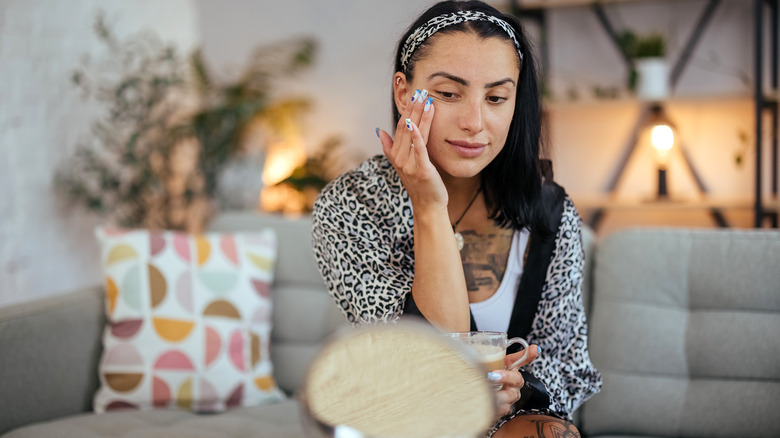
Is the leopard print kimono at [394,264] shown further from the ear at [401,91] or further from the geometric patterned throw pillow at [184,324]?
the geometric patterned throw pillow at [184,324]

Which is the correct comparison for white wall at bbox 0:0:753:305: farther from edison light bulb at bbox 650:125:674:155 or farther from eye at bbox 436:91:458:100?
eye at bbox 436:91:458:100

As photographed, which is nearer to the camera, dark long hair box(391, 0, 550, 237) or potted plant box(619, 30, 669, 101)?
dark long hair box(391, 0, 550, 237)

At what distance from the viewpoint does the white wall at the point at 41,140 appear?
9.09 feet

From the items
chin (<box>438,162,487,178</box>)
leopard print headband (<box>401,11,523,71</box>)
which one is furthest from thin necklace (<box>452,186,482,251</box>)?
leopard print headband (<box>401,11,523,71</box>)

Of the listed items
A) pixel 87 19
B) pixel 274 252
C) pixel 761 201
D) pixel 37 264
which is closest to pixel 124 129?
pixel 87 19

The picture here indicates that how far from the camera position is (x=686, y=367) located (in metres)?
1.64

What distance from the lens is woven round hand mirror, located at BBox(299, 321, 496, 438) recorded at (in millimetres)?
613

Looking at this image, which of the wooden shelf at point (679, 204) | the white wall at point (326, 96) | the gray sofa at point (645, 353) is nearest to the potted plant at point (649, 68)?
the white wall at point (326, 96)

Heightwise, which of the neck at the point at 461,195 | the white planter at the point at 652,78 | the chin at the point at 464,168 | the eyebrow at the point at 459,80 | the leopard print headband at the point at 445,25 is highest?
the white planter at the point at 652,78

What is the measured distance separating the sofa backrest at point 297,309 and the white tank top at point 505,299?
0.74m

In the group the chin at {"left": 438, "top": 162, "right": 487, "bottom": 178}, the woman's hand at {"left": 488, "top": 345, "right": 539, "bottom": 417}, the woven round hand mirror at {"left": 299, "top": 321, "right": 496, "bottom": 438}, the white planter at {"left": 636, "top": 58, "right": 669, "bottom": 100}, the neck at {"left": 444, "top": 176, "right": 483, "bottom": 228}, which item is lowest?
the woman's hand at {"left": 488, "top": 345, "right": 539, "bottom": 417}

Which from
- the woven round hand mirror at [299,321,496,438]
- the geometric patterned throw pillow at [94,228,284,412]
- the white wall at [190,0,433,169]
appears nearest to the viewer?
the woven round hand mirror at [299,321,496,438]

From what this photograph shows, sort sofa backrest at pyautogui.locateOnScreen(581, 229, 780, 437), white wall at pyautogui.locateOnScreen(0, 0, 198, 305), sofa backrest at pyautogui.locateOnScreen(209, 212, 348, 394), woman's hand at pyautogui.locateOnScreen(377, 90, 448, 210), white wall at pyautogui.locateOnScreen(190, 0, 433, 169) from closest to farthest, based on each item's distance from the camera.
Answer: woman's hand at pyautogui.locateOnScreen(377, 90, 448, 210) < sofa backrest at pyautogui.locateOnScreen(581, 229, 780, 437) < sofa backrest at pyautogui.locateOnScreen(209, 212, 348, 394) < white wall at pyautogui.locateOnScreen(0, 0, 198, 305) < white wall at pyautogui.locateOnScreen(190, 0, 433, 169)

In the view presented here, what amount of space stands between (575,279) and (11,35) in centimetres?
A: 255
